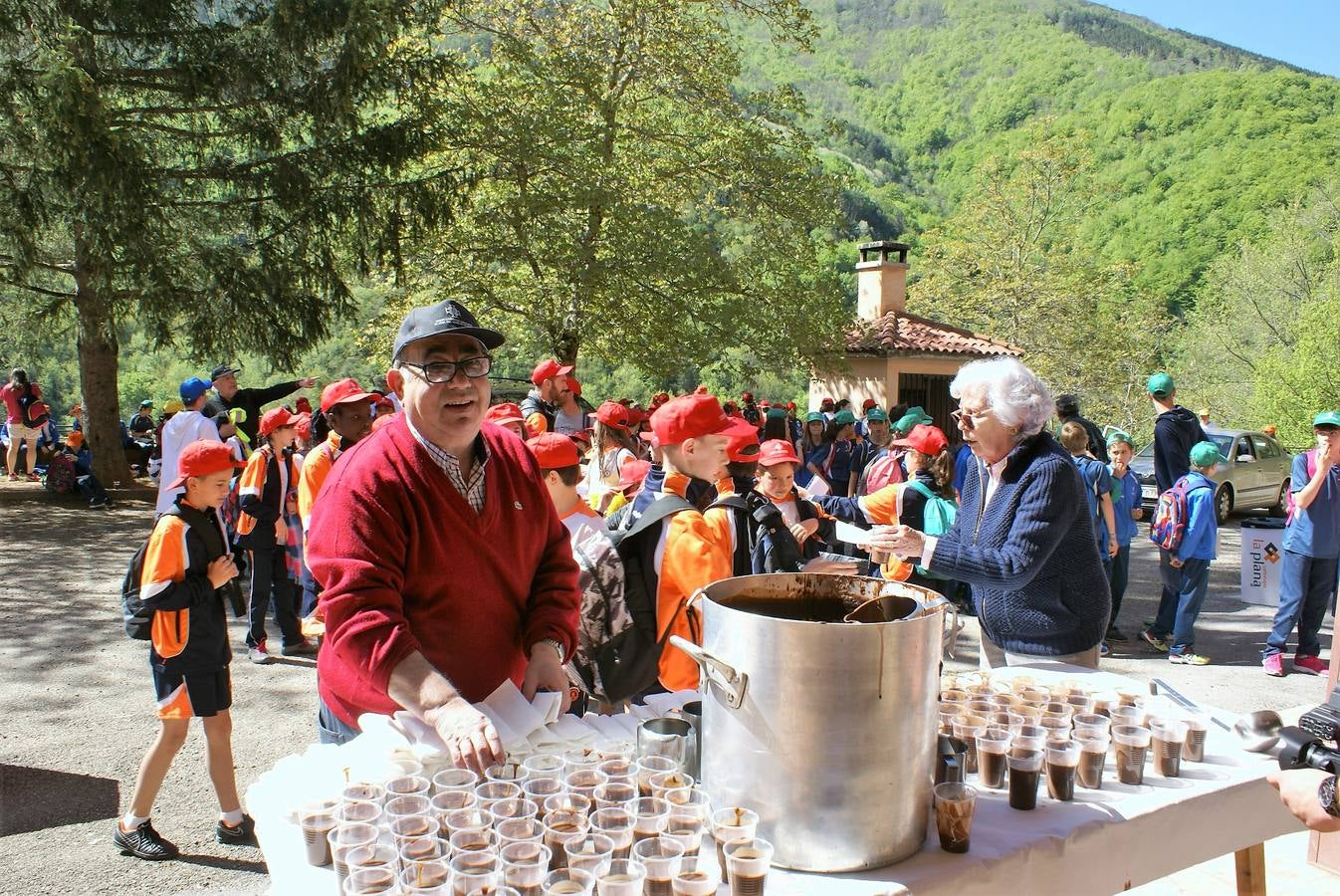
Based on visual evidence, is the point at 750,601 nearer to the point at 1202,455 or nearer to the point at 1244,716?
the point at 1244,716

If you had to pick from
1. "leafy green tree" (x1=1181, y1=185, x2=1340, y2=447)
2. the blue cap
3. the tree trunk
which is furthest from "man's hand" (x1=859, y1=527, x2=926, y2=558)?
"leafy green tree" (x1=1181, y1=185, x2=1340, y2=447)

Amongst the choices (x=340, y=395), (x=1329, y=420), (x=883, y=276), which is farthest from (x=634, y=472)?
(x=883, y=276)

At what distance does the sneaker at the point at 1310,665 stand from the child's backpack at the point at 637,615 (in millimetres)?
6434

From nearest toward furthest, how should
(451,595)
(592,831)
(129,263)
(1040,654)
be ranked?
(592,831), (451,595), (1040,654), (129,263)

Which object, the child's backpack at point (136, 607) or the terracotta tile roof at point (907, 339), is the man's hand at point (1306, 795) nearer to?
the child's backpack at point (136, 607)

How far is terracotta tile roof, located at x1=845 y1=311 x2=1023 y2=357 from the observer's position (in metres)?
23.8

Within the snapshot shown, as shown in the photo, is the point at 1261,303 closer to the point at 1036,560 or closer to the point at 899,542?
the point at 1036,560

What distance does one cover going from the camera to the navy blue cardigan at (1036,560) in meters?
2.86

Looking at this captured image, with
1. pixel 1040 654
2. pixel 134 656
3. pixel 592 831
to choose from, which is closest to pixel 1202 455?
pixel 1040 654

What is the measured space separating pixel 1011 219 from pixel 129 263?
141 feet

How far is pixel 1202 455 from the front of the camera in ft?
23.7

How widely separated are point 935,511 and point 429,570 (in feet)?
15.2

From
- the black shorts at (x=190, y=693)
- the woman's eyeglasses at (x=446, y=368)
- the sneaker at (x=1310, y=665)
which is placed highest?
the woman's eyeglasses at (x=446, y=368)

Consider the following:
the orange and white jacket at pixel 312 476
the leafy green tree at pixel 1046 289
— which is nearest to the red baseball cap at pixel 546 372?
the orange and white jacket at pixel 312 476
